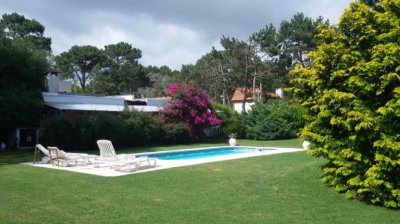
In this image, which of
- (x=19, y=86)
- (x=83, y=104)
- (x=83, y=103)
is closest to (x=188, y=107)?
(x=83, y=104)

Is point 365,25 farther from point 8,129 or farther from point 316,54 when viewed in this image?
point 8,129

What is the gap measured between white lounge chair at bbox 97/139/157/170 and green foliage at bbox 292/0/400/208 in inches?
272

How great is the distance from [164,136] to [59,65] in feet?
150

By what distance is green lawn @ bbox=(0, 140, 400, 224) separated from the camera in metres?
7.27

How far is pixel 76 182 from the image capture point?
11250 millimetres

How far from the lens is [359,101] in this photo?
8250mm

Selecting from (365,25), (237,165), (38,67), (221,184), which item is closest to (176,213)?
(221,184)

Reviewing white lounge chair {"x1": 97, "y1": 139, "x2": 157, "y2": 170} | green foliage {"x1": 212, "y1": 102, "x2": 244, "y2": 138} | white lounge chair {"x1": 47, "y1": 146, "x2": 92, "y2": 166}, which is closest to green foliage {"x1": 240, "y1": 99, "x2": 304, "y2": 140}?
green foliage {"x1": 212, "y1": 102, "x2": 244, "y2": 138}

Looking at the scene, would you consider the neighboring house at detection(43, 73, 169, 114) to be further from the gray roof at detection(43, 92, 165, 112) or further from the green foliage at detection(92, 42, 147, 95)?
the green foliage at detection(92, 42, 147, 95)

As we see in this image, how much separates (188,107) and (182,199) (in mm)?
19770

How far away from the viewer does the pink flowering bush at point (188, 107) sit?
28.3 m

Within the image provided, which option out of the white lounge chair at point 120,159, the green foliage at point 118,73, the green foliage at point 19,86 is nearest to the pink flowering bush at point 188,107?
the green foliage at point 19,86

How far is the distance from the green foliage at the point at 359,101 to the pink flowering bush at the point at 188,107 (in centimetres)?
1895

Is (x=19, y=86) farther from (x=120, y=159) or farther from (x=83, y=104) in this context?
(x=120, y=159)
